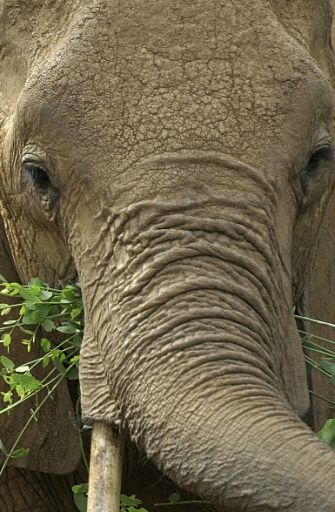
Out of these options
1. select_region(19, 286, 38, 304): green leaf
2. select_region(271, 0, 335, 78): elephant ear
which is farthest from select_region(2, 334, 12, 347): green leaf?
select_region(271, 0, 335, 78): elephant ear

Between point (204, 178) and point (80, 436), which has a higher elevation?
point (204, 178)

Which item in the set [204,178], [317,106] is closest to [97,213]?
[204,178]

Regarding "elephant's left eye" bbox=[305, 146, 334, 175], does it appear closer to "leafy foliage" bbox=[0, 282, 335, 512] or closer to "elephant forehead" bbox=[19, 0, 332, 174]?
"elephant forehead" bbox=[19, 0, 332, 174]

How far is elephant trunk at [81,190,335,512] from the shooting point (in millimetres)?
4133

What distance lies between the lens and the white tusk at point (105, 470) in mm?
4398

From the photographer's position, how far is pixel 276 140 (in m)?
4.70

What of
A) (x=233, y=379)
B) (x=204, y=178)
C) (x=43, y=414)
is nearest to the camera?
(x=233, y=379)

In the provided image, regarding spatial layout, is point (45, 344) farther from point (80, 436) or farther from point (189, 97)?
point (189, 97)

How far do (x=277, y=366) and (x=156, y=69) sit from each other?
2.40 feet

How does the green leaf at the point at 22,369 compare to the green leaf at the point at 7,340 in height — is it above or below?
below

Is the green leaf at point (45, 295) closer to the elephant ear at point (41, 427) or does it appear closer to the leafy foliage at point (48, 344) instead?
the leafy foliage at point (48, 344)

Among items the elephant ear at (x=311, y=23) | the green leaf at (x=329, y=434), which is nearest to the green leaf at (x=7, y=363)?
the green leaf at (x=329, y=434)

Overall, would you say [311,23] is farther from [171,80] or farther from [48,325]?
[48,325]

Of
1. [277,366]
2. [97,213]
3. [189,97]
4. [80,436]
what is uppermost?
[189,97]
